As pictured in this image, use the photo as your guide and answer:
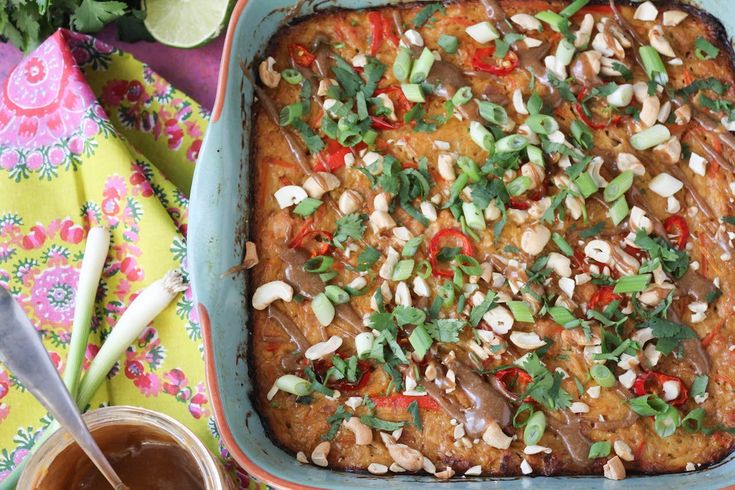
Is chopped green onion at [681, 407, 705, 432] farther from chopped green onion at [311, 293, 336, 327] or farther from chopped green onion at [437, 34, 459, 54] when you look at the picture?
chopped green onion at [437, 34, 459, 54]

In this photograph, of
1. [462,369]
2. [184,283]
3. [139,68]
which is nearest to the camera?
[462,369]

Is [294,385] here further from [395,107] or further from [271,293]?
[395,107]

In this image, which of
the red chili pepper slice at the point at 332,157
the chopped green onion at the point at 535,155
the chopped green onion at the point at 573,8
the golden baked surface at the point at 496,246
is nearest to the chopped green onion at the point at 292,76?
the golden baked surface at the point at 496,246

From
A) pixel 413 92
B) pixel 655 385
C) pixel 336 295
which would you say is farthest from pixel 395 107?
pixel 655 385

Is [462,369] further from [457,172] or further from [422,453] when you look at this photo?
[457,172]

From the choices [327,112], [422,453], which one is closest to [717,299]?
[422,453]

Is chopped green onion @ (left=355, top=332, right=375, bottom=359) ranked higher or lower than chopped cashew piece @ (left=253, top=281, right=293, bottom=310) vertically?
lower

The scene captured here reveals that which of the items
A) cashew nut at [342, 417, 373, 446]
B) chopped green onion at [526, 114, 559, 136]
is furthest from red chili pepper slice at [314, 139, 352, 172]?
cashew nut at [342, 417, 373, 446]
